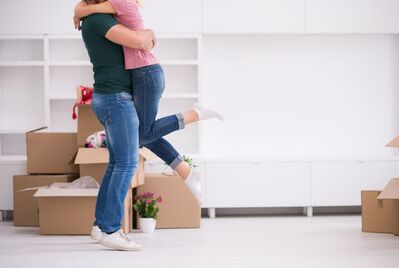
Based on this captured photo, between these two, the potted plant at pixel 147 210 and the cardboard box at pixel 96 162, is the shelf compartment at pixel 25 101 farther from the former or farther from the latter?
the potted plant at pixel 147 210

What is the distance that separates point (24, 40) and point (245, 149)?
1.94 metres

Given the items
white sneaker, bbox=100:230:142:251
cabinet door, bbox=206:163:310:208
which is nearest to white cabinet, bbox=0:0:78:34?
cabinet door, bbox=206:163:310:208

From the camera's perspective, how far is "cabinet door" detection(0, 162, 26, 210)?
5613mm

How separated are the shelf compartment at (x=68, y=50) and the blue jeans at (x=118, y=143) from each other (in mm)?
2353

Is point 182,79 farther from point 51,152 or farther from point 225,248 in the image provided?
point 225,248

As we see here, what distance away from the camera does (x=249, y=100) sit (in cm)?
618

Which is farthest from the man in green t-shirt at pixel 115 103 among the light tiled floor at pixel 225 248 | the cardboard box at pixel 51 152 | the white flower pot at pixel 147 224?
the cardboard box at pixel 51 152

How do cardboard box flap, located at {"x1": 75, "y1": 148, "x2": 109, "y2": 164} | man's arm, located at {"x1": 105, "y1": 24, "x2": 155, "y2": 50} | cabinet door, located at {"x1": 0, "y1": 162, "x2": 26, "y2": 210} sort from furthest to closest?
cabinet door, located at {"x1": 0, "y1": 162, "x2": 26, "y2": 210}, cardboard box flap, located at {"x1": 75, "y1": 148, "x2": 109, "y2": 164}, man's arm, located at {"x1": 105, "y1": 24, "x2": 155, "y2": 50}

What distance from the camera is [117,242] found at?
12.1ft

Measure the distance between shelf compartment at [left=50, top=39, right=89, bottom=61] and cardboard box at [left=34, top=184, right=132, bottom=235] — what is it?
5.45ft

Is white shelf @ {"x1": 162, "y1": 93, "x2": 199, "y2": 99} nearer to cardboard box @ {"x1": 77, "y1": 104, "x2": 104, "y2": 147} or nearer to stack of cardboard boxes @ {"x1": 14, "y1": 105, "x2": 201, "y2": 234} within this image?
stack of cardboard boxes @ {"x1": 14, "y1": 105, "x2": 201, "y2": 234}

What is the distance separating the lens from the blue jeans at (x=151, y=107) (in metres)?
3.60

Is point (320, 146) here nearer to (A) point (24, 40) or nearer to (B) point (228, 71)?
(B) point (228, 71)

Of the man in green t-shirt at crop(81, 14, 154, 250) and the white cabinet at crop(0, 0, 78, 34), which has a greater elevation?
the white cabinet at crop(0, 0, 78, 34)
